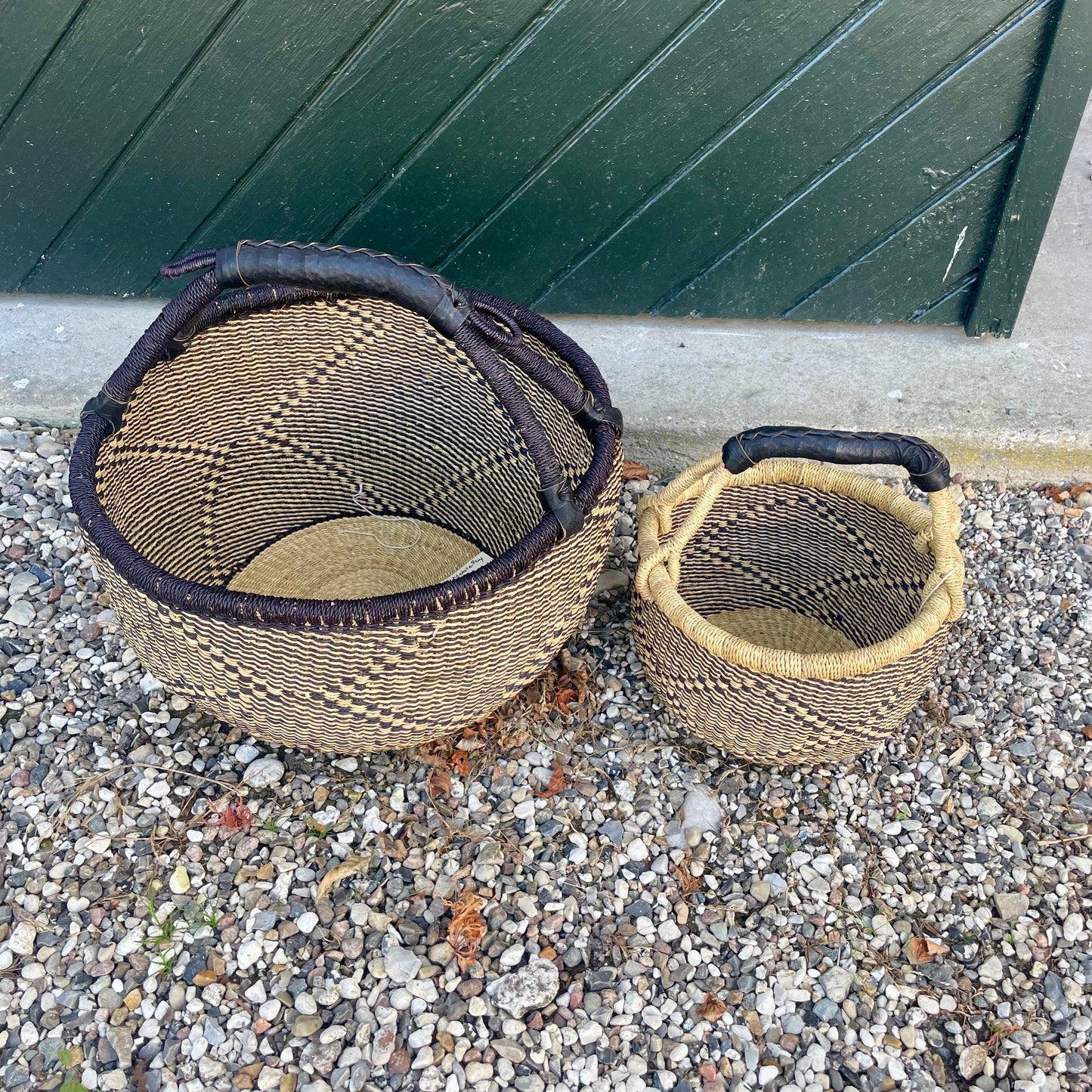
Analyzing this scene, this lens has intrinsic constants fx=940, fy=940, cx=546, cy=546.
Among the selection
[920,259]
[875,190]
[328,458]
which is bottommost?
[328,458]

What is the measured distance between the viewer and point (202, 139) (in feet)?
6.91

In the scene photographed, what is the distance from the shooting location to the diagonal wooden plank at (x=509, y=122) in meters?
1.89

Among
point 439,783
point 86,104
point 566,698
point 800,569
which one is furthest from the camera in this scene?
point 86,104

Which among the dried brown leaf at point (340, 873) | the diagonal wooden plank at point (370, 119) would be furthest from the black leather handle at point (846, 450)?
the diagonal wooden plank at point (370, 119)

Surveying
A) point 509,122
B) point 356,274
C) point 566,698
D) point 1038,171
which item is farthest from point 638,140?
point 566,698

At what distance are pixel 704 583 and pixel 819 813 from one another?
1.65ft

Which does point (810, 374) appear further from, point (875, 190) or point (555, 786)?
point (555, 786)

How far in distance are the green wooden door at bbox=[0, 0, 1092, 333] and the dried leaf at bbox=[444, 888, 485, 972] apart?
1.47 m

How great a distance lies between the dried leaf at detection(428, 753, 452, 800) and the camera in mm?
1562

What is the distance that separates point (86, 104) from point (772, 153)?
152cm

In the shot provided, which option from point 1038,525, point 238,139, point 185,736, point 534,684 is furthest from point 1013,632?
point 238,139

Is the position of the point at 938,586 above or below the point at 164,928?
above

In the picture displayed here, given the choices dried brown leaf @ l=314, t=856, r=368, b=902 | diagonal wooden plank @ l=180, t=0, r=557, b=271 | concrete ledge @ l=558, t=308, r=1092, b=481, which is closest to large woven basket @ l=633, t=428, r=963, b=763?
concrete ledge @ l=558, t=308, r=1092, b=481

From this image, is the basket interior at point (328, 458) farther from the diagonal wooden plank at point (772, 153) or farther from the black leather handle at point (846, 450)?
the diagonal wooden plank at point (772, 153)
